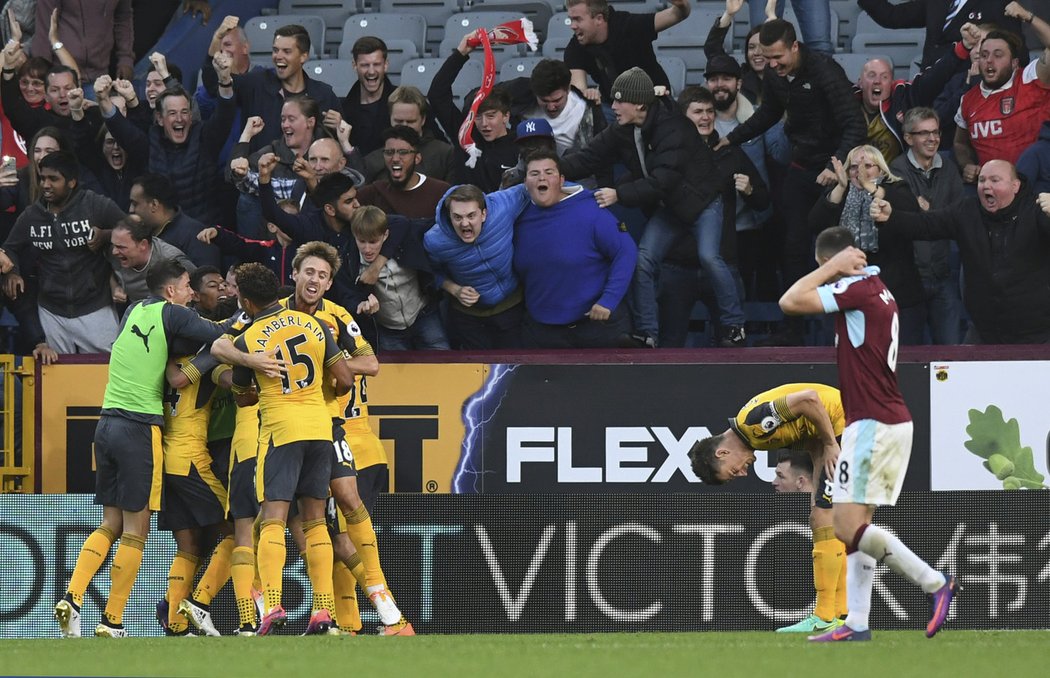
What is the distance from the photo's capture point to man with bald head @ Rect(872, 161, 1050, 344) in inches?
404

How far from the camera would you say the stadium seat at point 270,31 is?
1484 cm

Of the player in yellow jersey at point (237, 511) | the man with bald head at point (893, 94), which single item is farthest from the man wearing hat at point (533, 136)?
the player in yellow jersey at point (237, 511)

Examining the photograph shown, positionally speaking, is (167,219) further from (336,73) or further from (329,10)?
(329,10)

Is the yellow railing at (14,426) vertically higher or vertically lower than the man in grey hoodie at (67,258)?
lower

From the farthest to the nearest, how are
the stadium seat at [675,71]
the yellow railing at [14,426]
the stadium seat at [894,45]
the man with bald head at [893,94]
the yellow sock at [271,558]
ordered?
the stadium seat at [894,45] < the stadium seat at [675,71] < the man with bald head at [893,94] < the yellow railing at [14,426] < the yellow sock at [271,558]

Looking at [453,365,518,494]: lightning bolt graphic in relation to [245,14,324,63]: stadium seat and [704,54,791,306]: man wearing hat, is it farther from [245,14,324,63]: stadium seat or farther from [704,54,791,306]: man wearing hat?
[245,14,324,63]: stadium seat

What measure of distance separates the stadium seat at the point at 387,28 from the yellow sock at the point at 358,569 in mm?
6313

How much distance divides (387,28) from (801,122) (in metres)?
5.05

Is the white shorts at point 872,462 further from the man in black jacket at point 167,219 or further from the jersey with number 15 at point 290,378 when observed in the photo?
the man in black jacket at point 167,219

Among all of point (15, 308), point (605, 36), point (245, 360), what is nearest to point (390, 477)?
point (245, 360)

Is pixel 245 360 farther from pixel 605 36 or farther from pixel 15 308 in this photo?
pixel 605 36

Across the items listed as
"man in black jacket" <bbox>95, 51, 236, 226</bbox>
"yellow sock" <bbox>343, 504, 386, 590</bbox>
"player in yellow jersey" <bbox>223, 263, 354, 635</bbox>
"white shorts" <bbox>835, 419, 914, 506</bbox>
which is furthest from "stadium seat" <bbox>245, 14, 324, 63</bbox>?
"white shorts" <bbox>835, 419, 914, 506</bbox>

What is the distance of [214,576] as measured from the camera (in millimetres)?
9891

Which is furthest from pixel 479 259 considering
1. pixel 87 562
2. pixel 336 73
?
pixel 336 73
